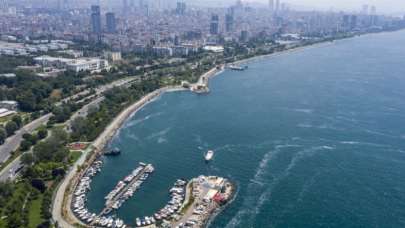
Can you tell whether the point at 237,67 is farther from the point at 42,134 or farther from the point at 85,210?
the point at 85,210

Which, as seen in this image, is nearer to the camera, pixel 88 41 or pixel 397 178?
pixel 397 178

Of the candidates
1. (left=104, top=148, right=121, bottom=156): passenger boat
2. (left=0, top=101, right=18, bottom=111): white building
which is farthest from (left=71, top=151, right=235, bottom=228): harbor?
(left=0, top=101, right=18, bottom=111): white building

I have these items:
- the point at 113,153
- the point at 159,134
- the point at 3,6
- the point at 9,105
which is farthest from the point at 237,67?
the point at 3,6

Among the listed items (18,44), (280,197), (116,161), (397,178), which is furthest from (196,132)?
(18,44)

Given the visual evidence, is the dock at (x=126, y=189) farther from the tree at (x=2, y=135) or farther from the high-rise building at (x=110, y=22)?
the high-rise building at (x=110, y=22)

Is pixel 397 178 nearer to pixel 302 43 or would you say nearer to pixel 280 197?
pixel 280 197

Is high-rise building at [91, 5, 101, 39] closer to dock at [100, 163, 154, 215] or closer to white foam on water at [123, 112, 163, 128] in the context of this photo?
white foam on water at [123, 112, 163, 128]

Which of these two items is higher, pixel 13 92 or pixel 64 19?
pixel 64 19
